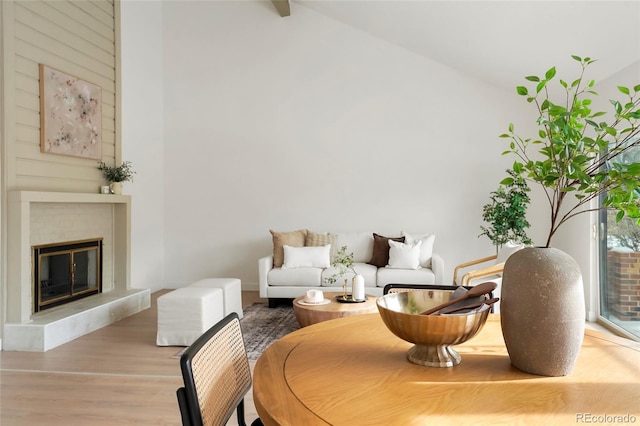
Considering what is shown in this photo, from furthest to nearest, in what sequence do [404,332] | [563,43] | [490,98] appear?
[490,98]
[563,43]
[404,332]

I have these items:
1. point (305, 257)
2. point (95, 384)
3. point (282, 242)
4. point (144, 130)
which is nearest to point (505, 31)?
point (305, 257)

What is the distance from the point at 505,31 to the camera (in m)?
4.44

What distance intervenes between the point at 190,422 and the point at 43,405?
230cm

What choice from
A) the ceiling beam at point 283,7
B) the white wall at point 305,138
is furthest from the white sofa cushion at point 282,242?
the ceiling beam at point 283,7

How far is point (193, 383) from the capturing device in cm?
101

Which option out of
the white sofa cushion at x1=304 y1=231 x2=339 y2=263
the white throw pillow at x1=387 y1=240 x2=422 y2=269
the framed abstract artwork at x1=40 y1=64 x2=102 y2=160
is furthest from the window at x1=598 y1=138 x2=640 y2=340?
the framed abstract artwork at x1=40 y1=64 x2=102 y2=160

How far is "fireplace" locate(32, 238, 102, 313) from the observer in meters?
4.23

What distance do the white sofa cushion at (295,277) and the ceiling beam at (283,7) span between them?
3483 mm

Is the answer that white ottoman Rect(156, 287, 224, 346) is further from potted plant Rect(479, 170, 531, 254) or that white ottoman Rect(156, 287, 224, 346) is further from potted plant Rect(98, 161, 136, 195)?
potted plant Rect(479, 170, 531, 254)

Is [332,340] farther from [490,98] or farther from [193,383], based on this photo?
[490,98]

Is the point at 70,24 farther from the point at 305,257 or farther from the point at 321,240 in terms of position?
the point at 321,240

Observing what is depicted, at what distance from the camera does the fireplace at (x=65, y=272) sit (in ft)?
13.9

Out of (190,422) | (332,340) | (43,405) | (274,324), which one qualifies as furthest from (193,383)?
(274,324)

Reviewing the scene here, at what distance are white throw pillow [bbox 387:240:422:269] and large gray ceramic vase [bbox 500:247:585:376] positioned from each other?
4220mm
